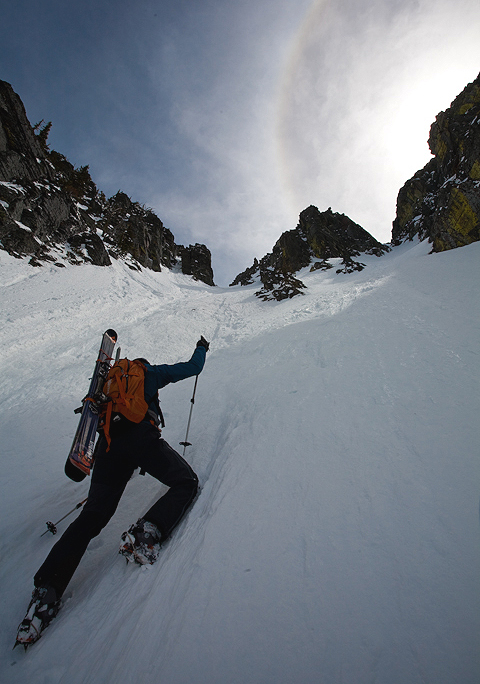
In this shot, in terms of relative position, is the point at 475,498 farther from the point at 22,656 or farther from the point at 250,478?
the point at 22,656

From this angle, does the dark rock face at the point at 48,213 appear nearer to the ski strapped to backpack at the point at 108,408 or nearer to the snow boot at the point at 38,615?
the ski strapped to backpack at the point at 108,408

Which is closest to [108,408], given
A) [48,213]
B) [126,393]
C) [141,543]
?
[126,393]

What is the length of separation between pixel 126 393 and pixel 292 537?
2.40 meters

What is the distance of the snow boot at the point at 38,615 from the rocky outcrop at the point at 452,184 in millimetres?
24345

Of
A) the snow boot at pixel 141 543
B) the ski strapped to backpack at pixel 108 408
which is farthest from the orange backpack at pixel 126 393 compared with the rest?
the snow boot at pixel 141 543

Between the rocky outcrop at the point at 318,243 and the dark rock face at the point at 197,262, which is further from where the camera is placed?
the dark rock face at the point at 197,262

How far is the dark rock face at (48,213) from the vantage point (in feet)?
62.2

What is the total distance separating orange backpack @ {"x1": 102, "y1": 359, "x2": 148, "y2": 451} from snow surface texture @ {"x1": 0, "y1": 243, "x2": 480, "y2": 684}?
1.13 meters

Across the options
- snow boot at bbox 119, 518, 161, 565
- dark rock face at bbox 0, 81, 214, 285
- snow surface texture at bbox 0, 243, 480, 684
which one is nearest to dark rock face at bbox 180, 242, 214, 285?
dark rock face at bbox 0, 81, 214, 285

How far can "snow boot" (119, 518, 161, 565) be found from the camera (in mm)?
2350

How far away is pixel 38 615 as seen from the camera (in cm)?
209

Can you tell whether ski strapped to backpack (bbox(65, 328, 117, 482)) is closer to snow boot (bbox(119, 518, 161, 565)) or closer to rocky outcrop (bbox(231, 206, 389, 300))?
snow boot (bbox(119, 518, 161, 565))

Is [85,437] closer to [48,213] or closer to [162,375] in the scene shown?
[162,375]

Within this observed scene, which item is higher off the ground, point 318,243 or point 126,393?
point 318,243
